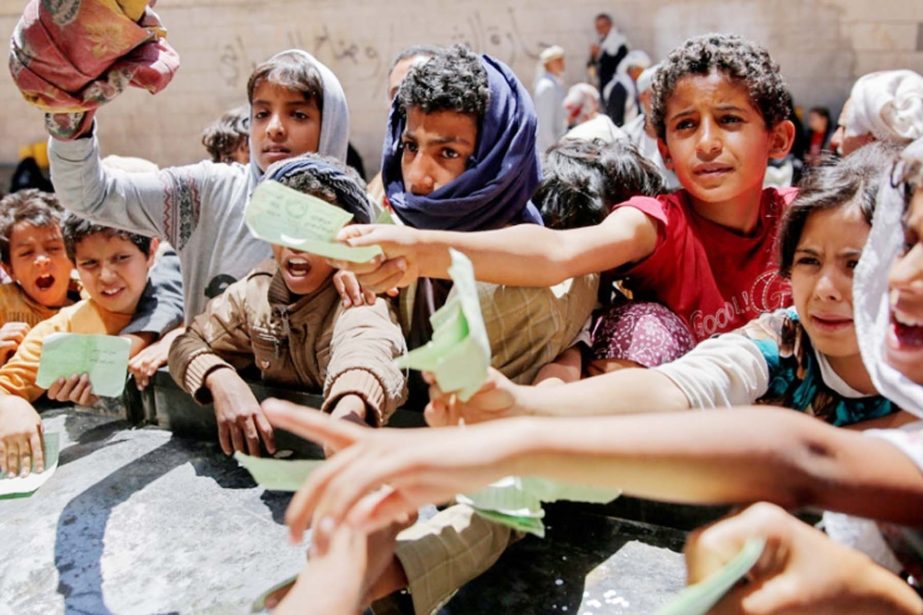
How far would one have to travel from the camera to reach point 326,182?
2.21 meters

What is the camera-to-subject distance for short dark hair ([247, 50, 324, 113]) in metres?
2.87

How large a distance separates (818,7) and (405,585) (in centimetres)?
993

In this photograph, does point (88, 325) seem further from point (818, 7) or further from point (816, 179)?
point (818, 7)

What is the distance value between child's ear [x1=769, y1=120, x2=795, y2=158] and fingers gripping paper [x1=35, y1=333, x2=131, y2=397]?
2007mm

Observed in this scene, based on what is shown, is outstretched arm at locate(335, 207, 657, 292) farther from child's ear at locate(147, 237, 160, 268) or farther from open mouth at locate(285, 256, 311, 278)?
child's ear at locate(147, 237, 160, 268)

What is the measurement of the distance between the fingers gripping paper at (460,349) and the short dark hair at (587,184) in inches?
53.7

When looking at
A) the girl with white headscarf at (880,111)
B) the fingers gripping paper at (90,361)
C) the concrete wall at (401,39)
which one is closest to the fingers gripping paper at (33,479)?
the fingers gripping paper at (90,361)

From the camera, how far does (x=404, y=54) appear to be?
3.73 meters

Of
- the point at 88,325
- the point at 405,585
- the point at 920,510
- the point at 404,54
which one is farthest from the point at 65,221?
the point at 920,510

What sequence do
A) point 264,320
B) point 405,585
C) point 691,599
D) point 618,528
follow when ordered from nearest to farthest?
point 691,599 < point 405,585 < point 618,528 < point 264,320

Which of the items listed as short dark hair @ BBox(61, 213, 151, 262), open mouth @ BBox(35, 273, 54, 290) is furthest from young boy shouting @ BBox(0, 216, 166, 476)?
open mouth @ BBox(35, 273, 54, 290)

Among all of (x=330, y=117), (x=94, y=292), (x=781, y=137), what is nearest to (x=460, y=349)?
(x=781, y=137)

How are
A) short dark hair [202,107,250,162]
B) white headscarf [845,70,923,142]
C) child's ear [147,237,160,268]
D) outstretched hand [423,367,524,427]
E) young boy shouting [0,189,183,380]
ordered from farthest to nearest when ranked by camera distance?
short dark hair [202,107,250,162] → white headscarf [845,70,923,142] → young boy shouting [0,189,183,380] → child's ear [147,237,160,268] → outstretched hand [423,367,524,427]

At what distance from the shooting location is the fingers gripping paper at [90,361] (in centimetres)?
242
